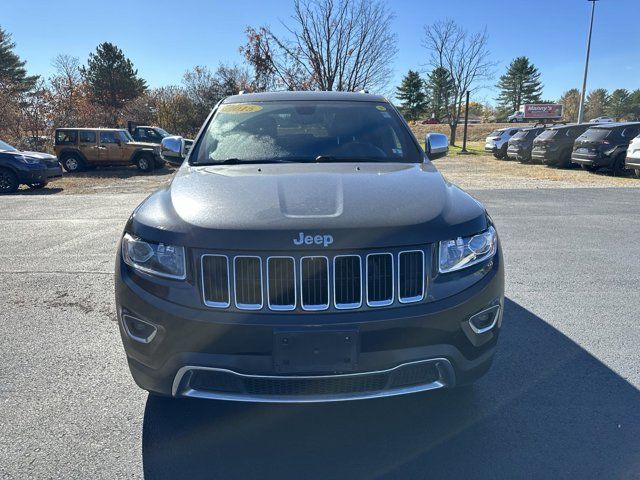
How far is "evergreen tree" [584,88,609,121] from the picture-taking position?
93.2 m

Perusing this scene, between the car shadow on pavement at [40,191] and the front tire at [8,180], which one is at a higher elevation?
the front tire at [8,180]

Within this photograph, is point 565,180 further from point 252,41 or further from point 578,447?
point 252,41

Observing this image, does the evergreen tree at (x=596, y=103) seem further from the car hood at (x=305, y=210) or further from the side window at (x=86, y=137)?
the car hood at (x=305, y=210)

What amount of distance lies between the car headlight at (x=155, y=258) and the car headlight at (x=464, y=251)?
1183mm

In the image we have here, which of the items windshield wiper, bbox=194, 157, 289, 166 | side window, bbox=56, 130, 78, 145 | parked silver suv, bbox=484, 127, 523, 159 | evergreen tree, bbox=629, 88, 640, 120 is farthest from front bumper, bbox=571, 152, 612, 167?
evergreen tree, bbox=629, 88, 640, 120

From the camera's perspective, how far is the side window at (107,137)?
787 inches

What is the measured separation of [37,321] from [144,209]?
2.23 meters

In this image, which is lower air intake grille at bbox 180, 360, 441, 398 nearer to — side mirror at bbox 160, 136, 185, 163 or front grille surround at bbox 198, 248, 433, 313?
front grille surround at bbox 198, 248, 433, 313

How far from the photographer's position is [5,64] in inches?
2116

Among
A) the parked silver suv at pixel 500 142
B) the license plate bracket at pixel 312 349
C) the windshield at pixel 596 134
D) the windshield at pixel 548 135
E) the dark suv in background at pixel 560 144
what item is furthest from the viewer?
the parked silver suv at pixel 500 142

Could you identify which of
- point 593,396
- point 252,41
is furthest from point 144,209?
point 252,41

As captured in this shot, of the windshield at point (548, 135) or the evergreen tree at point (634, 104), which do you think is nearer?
the windshield at point (548, 135)

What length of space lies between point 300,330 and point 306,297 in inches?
5.9

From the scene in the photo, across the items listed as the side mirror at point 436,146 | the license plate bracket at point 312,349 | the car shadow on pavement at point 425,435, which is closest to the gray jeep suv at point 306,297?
the license plate bracket at point 312,349
